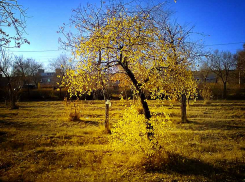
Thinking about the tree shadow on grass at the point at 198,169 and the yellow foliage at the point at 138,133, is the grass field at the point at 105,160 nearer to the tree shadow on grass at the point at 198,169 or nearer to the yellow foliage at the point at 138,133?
the tree shadow on grass at the point at 198,169

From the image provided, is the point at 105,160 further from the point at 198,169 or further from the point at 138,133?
the point at 198,169

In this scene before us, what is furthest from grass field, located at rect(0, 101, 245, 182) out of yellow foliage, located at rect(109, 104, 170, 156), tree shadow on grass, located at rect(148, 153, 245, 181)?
yellow foliage, located at rect(109, 104, 170, 156)

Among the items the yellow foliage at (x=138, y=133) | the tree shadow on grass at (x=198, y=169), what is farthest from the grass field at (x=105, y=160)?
the yellow foliage at (x=138, y=133)

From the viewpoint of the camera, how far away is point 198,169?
524 centimetres

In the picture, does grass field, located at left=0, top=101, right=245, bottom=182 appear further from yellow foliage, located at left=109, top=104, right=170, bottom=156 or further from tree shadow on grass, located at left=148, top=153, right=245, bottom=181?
yellow foliage, located at left=109, top=104, right=170, bottom=156

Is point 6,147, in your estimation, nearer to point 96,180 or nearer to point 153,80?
point 96,180

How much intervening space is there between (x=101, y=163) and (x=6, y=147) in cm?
399

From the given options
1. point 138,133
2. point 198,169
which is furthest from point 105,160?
point 198,169

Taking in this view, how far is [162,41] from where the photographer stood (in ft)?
18.5

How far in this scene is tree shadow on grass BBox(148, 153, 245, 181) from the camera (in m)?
4.78

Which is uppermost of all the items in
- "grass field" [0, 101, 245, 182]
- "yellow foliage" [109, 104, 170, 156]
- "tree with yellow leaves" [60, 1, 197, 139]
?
"tree with yellow leaves" [60, 1, 197, 139]

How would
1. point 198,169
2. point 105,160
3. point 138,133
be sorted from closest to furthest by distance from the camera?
point 198,169, point 138,133, point 105,160

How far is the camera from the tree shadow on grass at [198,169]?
4781 mm

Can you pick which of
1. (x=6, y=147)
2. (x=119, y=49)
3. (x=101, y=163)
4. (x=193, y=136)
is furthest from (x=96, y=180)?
(x=193, y=136)
